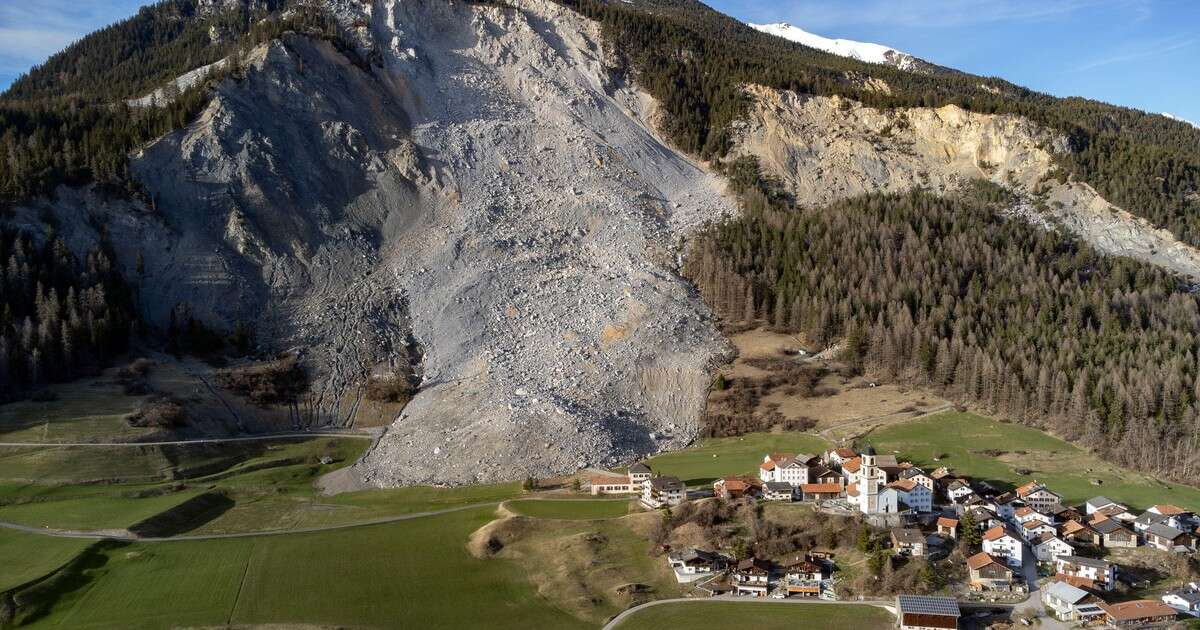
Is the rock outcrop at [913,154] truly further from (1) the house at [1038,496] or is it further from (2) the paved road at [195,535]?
(2) the paved road at [195,535]

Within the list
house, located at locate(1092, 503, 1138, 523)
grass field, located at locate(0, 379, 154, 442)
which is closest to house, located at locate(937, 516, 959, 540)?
house, located at locate(1092, 503, 1138, 523)

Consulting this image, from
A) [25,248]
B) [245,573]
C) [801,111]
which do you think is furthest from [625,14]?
[245,573]

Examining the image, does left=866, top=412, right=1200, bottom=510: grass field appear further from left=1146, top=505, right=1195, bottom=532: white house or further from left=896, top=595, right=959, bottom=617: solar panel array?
left=896, top=595, right=959, bottom=617: solar panel array

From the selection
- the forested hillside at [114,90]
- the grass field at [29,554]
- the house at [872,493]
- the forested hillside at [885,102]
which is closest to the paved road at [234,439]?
the grass field at [29,554]

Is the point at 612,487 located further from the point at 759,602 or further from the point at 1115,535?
the point at 1115,535

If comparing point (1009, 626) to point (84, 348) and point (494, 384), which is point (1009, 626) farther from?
point (84, 348)

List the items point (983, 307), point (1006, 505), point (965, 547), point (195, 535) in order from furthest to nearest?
point (983, 307) → point (1006, 505) → point (195, 535) → point (965, 547)

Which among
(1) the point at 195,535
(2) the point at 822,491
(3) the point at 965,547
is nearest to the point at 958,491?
(3) the point at 965,547
